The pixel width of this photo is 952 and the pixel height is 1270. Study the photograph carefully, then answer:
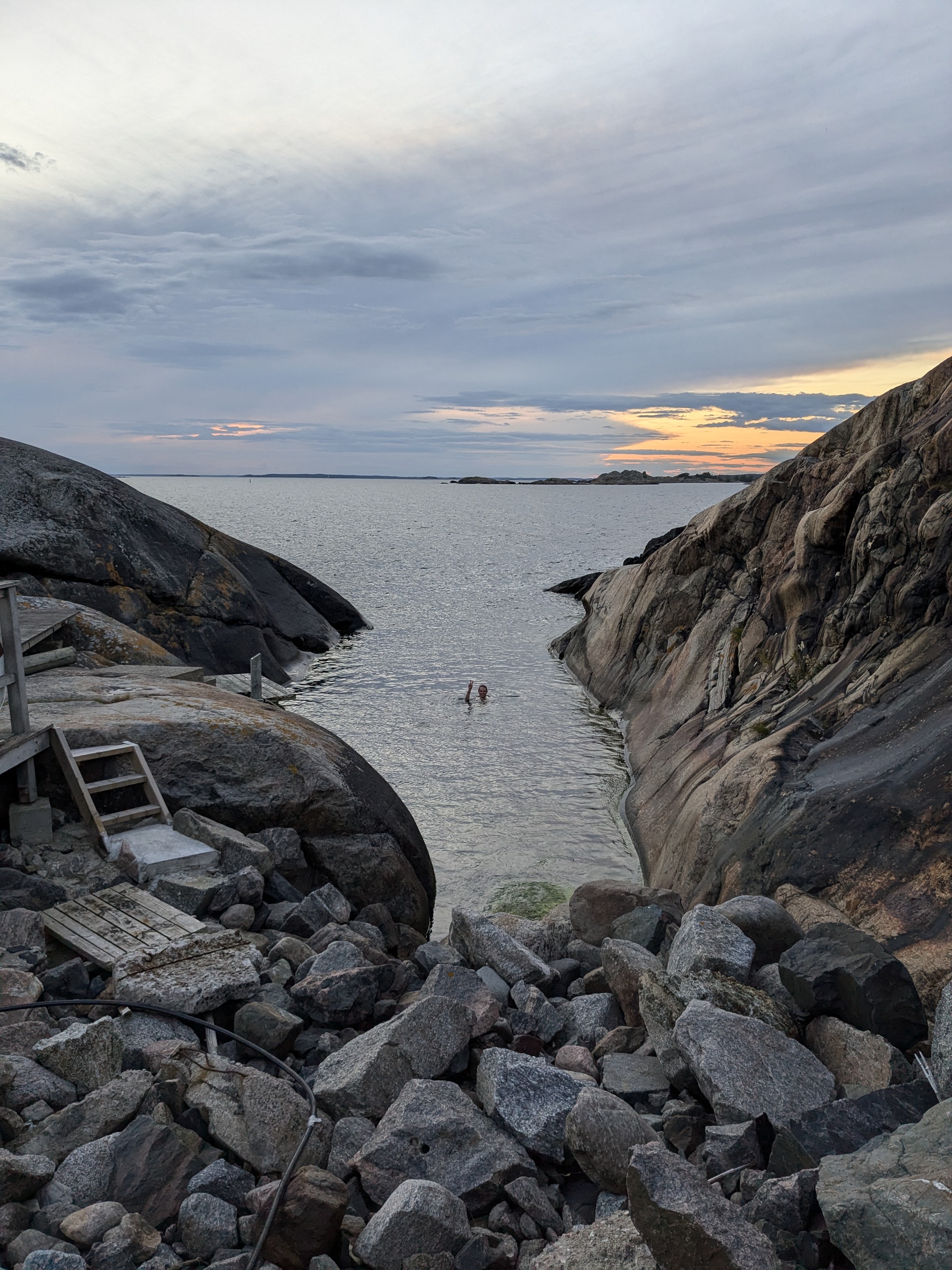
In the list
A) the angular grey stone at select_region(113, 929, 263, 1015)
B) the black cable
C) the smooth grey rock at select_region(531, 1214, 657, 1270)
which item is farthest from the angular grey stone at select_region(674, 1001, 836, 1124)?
the angular grey stone at select_region(113, 929, 263, 1015)

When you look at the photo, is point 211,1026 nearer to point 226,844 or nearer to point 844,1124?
point 226,844

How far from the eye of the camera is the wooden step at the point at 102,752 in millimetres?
7906

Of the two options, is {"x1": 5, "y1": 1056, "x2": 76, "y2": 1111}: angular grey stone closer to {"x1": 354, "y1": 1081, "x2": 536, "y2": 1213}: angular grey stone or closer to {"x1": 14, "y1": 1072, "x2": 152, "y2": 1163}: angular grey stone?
{"x1": 14, "y1": 1072, "x2": 152, "y2": 1163}: angular grey stone

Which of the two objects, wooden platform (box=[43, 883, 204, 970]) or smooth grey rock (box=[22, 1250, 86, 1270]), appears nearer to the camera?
smooth grey rock (box=[22, 1250, 86, 1270])

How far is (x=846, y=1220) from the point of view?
10.5 ft

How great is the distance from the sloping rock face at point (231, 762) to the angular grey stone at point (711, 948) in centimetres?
→ 404

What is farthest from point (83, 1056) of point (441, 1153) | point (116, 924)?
point (441, 1153)

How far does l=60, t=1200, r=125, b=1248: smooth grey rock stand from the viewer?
3.71m

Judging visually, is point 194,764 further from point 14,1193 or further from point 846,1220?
point 846,1220

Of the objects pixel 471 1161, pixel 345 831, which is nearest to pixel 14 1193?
pixel 471 1161

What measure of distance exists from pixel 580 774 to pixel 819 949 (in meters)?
11.1

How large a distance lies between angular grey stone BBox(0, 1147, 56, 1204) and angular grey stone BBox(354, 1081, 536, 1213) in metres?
1.47

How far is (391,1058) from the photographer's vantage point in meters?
4.99

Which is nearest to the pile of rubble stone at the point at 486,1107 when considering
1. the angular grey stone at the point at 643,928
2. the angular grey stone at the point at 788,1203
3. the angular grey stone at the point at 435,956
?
the angular grey stone at the point at 788,1203
